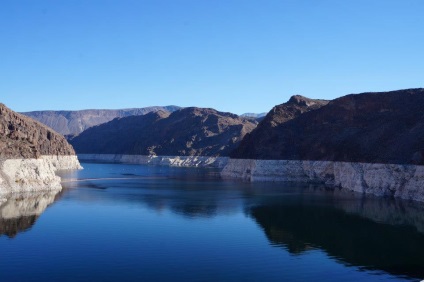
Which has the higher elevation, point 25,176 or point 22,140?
point 22,140

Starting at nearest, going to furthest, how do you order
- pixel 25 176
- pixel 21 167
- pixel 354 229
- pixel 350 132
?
pixel 354 229 → pixel 21 167 → pixel 25 176 → pixel 350 132

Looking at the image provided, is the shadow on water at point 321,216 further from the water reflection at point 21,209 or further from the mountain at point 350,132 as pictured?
the mountain at point 350,132

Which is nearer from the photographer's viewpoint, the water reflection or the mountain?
the water reflection

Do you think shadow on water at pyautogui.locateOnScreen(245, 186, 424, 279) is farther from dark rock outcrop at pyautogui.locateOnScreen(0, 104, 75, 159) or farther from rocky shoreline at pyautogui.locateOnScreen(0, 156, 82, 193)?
dark rock outcrop at pyautogui.locateOnScreen(0, 104, 75, 159)

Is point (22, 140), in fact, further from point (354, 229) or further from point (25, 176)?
point (354, 229)

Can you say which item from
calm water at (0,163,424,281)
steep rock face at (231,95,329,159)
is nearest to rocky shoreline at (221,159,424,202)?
steep rock face at (231,95,329,159)

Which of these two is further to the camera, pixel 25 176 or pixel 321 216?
pixel 25 176

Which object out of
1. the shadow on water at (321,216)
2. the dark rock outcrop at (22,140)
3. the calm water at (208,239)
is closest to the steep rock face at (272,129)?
the shadow on water at (321,216)

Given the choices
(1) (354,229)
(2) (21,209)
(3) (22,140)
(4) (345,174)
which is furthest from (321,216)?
(3) (22,140)
